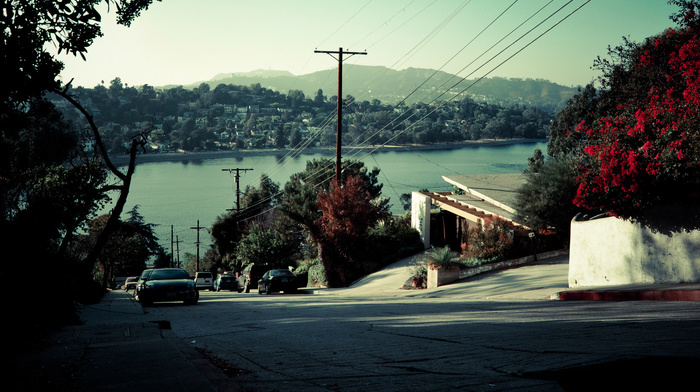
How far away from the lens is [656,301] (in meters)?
13.9

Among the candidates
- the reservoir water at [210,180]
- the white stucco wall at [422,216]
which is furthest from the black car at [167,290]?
the reservoir water at [210,180]

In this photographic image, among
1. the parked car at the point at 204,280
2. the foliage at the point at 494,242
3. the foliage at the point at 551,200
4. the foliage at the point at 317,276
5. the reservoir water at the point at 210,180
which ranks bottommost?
the parked car at the point at 204,280

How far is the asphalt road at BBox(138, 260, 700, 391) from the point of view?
5832 millimetres

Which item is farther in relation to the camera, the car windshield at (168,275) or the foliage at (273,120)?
the foliage at (273,120)

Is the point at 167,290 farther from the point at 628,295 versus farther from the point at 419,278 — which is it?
the point at 628,295

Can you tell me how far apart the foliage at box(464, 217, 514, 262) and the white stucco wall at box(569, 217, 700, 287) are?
7.21 metres

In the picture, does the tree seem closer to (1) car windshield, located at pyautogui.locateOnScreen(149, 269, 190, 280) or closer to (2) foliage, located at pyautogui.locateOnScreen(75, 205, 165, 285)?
(1) car windshield, located at pyautogui.locateOnScreen(149, 269, 190, 280)

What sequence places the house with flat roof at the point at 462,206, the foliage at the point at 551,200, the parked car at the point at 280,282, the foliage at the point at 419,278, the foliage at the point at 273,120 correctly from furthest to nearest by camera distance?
the foliage at the point at 273,120 < the house with flat roof at the point at 462,206 < the parked car at the point at 280,282 < the foliage at the point at 551,200 < the foliage at the point at 419,278

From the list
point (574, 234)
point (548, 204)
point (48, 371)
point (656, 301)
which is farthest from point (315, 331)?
point (548, 204)

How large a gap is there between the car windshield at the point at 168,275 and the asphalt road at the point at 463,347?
6.72 m

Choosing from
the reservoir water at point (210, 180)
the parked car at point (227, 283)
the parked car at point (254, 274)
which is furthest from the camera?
the reservoir water at point (210, 180)

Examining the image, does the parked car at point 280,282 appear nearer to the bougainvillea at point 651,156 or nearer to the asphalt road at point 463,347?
the asphalt road at point 463,347

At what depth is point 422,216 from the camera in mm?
39312

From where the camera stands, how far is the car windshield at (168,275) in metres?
21.0
